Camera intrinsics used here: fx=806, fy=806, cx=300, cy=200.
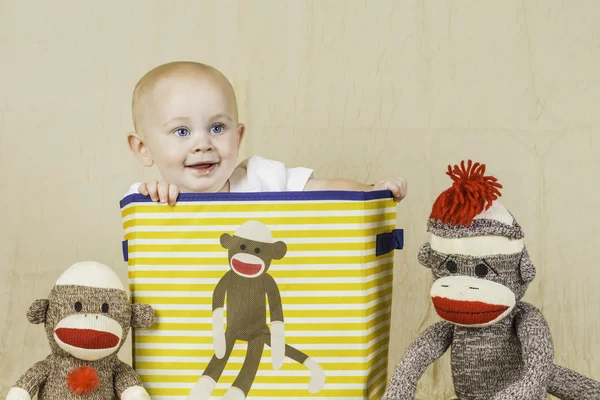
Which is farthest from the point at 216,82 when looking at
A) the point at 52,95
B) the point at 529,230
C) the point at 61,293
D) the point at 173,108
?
the point at 529,230

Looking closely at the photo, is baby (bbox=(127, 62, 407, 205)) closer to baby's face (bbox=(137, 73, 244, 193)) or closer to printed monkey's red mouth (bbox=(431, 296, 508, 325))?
baby's face (bbox=(137, 73, 244, 193))

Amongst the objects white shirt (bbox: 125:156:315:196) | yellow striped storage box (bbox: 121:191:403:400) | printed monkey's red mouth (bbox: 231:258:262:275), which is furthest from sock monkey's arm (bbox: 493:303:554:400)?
white shirt (bbox: 125:156:315:196)

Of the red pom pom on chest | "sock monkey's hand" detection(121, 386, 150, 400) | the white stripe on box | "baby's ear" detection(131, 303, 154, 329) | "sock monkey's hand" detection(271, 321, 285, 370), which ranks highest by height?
the white stripe on box

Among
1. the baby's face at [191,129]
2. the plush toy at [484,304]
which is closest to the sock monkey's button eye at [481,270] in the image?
the plush toy at [484,304]

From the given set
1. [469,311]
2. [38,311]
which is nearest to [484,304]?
[469,311]

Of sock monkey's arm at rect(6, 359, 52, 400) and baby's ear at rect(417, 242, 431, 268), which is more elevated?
baby's ear at rect(417, 242, 431, 268)

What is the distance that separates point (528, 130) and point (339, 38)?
0.44 meters

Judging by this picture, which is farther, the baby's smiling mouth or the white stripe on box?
the baby's smiling mouth

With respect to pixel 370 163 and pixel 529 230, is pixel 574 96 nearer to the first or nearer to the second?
pixel 529 230

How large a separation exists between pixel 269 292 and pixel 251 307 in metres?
0.03

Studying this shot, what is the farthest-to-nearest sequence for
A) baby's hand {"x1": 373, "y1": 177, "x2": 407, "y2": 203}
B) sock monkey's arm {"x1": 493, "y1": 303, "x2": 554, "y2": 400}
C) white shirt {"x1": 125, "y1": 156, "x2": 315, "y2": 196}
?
white shirt {"x1": 125, "y1": 156, "x2": 315, "y2": 196} → baby's hand {"x1": 373, "y1": 177, "x2": 407, "y2": 203} → sock monkey's arm {"x1": 493, "y1": 303, "x2": 554, "y2": 400}

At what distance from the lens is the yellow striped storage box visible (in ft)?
3.68

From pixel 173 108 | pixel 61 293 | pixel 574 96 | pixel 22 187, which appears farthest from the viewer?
pixel 22 187

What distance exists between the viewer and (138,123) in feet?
4.45
